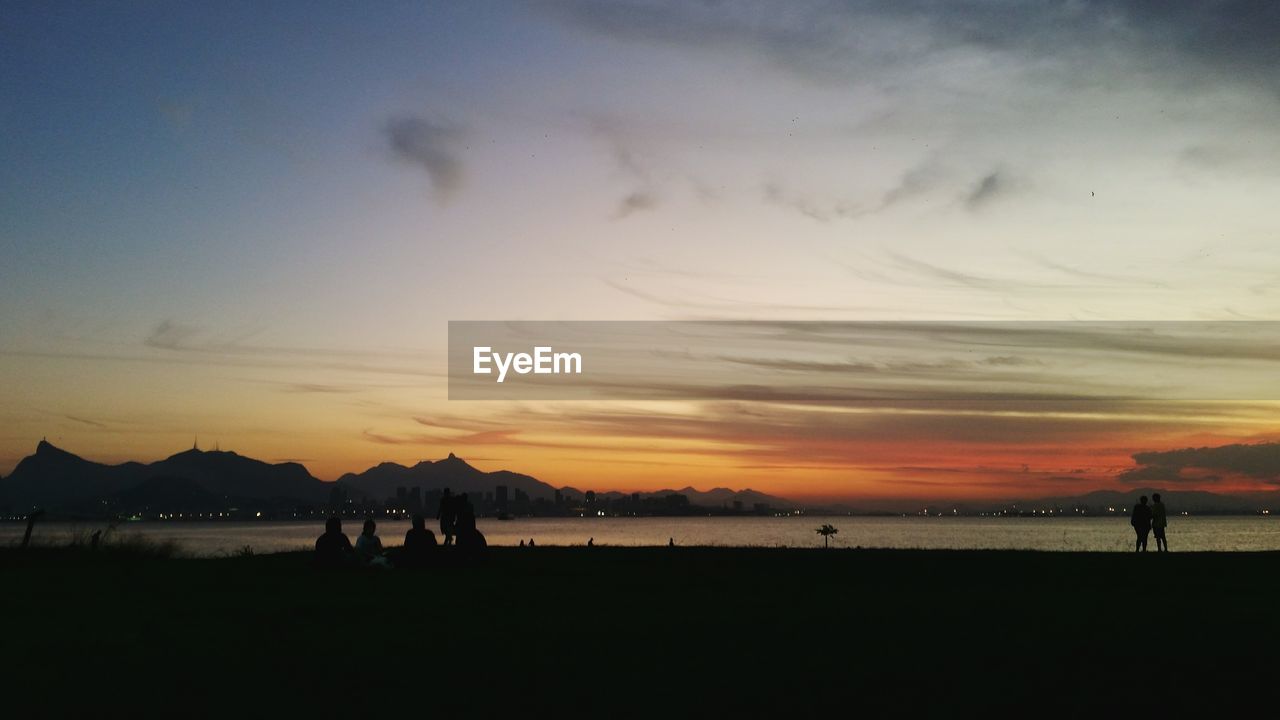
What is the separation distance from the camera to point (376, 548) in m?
A: 22.3

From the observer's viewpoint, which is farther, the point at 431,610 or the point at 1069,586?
the point at 1069,586

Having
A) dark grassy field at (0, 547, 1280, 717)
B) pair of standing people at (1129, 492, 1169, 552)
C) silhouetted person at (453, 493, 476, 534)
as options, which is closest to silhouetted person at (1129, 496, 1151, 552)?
pair of standing people at (1129, 492, 1169, 552)

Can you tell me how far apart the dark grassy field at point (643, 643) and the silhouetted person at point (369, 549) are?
5.22 ft

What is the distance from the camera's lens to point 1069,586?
1725cm

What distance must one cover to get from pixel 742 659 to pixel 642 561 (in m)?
13.4

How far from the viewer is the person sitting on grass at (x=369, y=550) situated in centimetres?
2145

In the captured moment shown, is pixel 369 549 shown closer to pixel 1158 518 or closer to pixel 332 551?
pixel 332 551

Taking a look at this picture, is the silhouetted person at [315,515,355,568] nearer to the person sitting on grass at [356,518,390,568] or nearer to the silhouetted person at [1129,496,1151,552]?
the person sitting on grass at [356,518,390,568]

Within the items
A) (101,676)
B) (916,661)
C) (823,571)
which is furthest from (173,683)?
(823,571)

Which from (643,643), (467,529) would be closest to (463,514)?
(467,529)

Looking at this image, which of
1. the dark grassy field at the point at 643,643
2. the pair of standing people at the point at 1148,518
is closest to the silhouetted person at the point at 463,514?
the dark grassy field at the point at 643,643

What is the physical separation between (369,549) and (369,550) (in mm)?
24

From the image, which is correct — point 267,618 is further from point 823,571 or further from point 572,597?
point 823,571

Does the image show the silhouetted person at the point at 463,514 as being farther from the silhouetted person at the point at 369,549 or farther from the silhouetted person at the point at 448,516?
the silhouetted person at the point at 369,549
